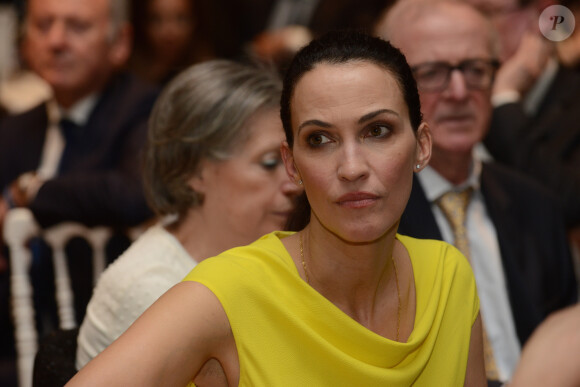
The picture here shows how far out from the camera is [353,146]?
141cm

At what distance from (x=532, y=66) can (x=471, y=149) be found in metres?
0.97

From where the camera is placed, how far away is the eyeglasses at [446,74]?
255 centimetres

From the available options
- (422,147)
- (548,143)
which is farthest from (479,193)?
(422,147)

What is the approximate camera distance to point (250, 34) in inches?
194

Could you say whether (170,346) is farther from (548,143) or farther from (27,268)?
(548,143)

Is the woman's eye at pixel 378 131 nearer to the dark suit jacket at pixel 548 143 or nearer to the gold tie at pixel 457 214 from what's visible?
the gold tie at pixel 457 214

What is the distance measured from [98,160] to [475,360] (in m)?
1.78

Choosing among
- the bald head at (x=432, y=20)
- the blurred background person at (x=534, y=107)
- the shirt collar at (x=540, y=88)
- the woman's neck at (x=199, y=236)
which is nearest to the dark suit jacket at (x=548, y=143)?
the blurred background person at (x=534, y=107)

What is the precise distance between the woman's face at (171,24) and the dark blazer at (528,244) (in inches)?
82.2

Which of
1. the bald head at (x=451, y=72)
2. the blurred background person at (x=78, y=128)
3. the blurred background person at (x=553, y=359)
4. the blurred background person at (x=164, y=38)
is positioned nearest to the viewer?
the blurred background person at (x=553, y=359)

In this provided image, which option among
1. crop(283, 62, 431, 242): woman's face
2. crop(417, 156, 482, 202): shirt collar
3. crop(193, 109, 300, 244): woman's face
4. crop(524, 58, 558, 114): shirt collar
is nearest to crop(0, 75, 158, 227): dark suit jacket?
crop(193, 109, 300, 244): woman's face

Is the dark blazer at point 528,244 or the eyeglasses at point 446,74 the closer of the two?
the dark blazer at point 528,244

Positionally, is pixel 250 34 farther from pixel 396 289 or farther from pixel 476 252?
pixel 396 289

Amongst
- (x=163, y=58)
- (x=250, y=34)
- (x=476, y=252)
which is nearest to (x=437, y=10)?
(x=476, y=252)
